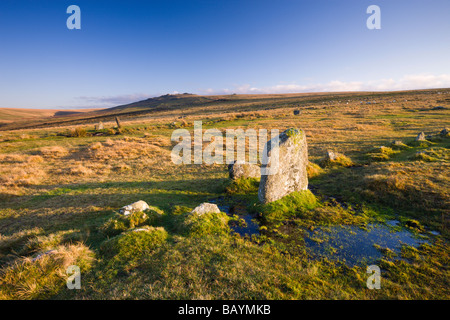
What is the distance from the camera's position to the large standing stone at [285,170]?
9.37 m

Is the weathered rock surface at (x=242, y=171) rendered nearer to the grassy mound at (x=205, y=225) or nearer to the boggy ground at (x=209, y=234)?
the boggy ground at (x=209, y=234)

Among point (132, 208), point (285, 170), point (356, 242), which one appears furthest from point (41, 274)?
point (356, 242)

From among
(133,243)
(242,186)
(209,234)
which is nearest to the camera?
(133,243)

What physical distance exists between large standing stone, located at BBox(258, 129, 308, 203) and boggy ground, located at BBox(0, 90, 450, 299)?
58cm

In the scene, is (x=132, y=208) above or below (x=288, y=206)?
above

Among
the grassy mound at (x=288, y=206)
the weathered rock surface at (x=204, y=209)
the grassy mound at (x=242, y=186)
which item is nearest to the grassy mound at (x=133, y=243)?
the weathered rock surface at (x=204, y=209)

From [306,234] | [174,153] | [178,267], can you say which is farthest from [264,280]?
[174,153]

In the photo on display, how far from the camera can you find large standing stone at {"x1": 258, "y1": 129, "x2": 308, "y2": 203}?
937 centimetres

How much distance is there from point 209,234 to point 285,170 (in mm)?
4729

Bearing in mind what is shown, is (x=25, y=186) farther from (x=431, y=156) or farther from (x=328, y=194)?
(x=431, y=156)

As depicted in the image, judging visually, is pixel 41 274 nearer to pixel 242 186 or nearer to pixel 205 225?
pixel 205 225

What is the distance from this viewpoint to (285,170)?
9516 millimetres

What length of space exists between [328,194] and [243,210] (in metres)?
5.11
